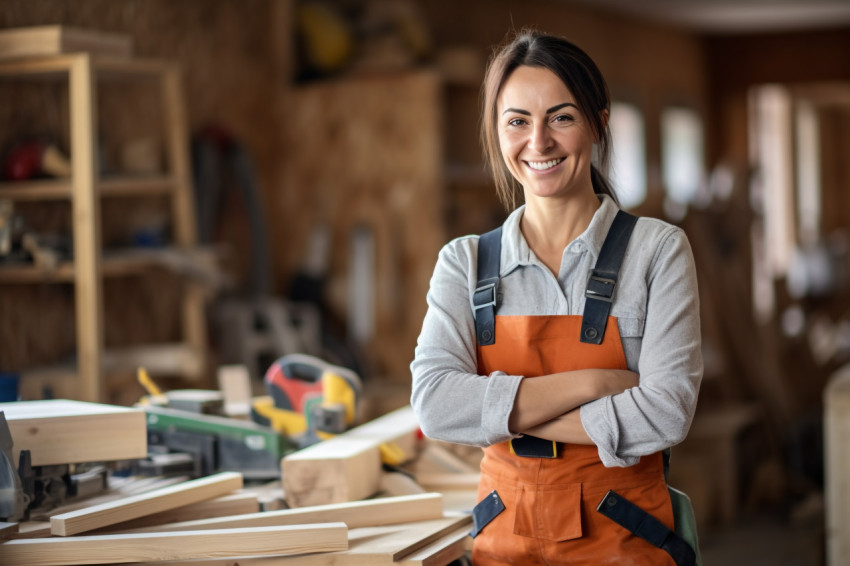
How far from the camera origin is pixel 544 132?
1.71m

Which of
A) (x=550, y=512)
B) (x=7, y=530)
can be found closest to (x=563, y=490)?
(x=550, y=512)

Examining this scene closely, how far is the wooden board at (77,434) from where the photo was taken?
6.51 feet

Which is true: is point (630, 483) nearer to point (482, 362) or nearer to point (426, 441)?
point (482, 362)

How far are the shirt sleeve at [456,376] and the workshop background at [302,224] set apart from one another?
3.81 feet

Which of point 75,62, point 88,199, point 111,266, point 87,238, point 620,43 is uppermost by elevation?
point 620,43

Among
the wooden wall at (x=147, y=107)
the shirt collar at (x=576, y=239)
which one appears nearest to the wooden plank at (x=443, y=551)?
the shirt collar at (x=576, y=239)

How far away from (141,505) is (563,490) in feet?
2.51

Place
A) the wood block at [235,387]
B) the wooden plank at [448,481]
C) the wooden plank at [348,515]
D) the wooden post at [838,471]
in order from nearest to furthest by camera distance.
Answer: the wooden plank at [348,515] < the wooden plank at [448,481] < the wood block at [235,387] < the wooden post at [838,471]

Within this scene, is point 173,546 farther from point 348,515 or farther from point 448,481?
point 448,481

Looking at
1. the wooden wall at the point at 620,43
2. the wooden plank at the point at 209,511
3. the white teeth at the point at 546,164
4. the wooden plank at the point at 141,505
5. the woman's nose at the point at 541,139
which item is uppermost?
the wooden wall at the point at 620,43

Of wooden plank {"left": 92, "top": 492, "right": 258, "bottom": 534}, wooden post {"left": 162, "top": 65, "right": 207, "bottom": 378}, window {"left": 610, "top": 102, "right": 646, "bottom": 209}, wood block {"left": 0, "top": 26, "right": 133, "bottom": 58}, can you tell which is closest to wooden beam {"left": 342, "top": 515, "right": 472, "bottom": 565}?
wooden plank {"left": 92, "top": 492, "right": 258, "bottom": 534}

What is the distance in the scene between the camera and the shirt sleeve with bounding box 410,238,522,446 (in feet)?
5.51

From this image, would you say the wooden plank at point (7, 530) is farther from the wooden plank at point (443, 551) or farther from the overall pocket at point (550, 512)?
the overall pocket at point (550, 512)

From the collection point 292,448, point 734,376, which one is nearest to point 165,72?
point 292,448
